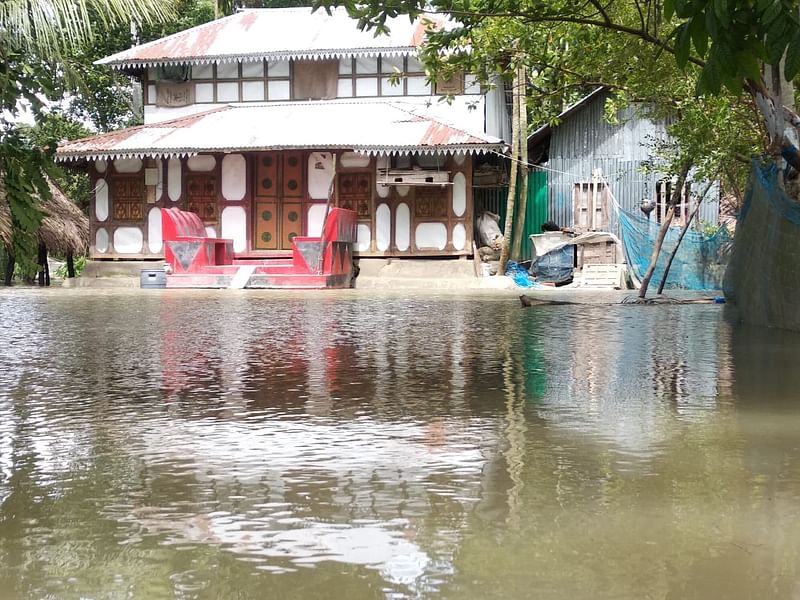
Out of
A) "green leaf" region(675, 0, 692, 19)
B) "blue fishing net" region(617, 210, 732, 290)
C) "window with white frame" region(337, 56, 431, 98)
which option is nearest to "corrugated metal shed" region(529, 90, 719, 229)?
"blue fishing net" region(617, 210, 732, 290)

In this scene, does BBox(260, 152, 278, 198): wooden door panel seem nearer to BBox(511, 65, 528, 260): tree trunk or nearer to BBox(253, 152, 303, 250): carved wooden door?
BBox(253, 152, 303, 250): carved wooden door

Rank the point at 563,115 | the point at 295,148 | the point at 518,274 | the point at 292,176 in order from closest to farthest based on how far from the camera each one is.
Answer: the point at 295,148 < the point at 518,274 < the point at 292,176 < the point at 563,115

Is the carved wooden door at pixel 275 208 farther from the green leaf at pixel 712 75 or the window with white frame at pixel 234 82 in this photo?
the green leaf at pixel 712 75

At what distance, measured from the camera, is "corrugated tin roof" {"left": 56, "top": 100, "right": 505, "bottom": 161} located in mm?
20328

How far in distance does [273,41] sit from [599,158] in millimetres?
8456

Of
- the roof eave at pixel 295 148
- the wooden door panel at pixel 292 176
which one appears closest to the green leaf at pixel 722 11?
the roof eave at pixel 295 148

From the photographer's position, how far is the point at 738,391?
16.9ft

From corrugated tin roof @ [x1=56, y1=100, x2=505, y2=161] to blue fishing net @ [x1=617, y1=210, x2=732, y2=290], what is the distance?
139 inches

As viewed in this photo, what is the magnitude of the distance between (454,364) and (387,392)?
1327mm

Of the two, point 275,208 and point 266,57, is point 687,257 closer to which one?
point 275,208

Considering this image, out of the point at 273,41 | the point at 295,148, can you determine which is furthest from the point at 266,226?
the point at 273,41

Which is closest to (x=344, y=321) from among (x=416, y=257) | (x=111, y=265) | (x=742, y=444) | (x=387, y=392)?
(x=387, y=392)

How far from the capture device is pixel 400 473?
10.9 ft

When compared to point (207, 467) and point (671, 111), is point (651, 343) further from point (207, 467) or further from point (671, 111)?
point (671, 111)
